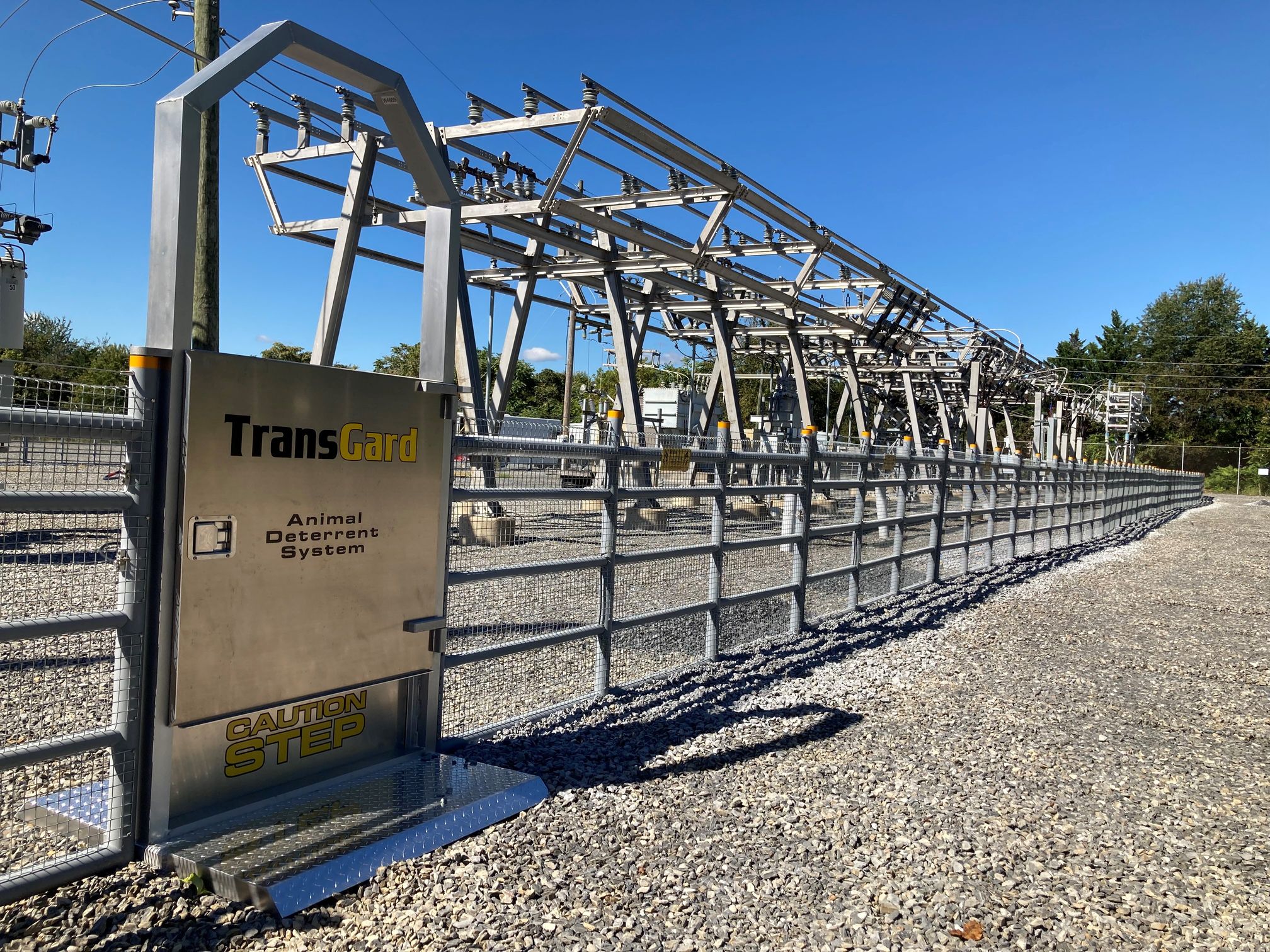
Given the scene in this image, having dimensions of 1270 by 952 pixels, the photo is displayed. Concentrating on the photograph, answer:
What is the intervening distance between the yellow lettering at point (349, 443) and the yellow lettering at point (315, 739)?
3.78ft

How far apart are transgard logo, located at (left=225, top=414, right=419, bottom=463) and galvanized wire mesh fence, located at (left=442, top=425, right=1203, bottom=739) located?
550mm

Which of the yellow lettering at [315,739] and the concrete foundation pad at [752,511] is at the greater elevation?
the concrete foundation pad at [752,511]

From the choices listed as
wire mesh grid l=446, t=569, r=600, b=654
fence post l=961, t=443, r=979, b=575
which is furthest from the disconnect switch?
fence post l=961, t=443, r=979, b=575

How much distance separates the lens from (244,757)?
3.51 meters

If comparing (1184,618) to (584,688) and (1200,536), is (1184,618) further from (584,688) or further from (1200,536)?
(1200,536)

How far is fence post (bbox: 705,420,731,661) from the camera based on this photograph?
6832 mm

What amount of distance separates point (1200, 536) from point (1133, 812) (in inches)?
866

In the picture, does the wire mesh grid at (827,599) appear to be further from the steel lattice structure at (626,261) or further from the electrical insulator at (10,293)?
the electrical insulator at (10,293)

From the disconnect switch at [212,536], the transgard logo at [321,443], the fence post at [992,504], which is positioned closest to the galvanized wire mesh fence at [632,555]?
the transgard logo at [321,443]

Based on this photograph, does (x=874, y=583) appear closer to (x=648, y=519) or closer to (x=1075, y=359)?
(x=648, y=519)

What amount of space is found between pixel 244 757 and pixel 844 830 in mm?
2534

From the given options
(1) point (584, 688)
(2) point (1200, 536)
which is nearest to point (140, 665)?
(1) point (584, 688)

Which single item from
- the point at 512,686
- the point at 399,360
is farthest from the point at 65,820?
the point at 399,360

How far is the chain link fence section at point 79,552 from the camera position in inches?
114
